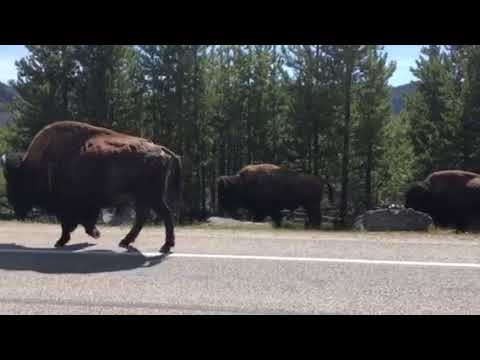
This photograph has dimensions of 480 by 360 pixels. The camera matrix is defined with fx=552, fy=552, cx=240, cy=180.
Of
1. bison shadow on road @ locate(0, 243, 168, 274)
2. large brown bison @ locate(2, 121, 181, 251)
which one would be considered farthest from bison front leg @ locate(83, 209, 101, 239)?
bison shadow on road @ locate(0, 243, 168, 274)

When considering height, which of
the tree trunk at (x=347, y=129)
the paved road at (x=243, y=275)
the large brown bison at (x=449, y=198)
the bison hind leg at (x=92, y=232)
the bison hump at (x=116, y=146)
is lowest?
the paved road at (x=243, y=275)

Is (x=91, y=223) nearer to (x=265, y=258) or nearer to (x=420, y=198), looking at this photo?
(x=265, y=258)

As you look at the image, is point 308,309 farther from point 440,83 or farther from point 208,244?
point 440,83

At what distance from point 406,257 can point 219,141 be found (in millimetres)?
24841

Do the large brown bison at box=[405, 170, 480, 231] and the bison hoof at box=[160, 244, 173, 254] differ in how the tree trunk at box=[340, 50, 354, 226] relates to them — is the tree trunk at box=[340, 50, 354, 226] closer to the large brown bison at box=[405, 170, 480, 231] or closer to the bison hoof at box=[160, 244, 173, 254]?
the large brown bison at box=[405, 170, 480, 231]

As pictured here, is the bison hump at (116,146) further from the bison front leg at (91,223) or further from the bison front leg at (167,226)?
the bison front leg at (91,223)

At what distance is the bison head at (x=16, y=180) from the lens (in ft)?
25.8

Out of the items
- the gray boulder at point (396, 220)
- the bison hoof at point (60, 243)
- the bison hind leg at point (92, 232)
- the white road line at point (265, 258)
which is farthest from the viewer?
the gray boulder at point (396, 220)

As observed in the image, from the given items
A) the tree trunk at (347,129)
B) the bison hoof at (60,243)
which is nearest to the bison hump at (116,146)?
the bison hoof at (60,243)

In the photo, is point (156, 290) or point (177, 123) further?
point (177, 123)

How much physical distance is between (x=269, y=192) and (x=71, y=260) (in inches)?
561

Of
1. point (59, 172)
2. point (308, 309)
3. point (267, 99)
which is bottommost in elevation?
point (308, 309)

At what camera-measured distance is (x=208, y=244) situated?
24.8 ft
